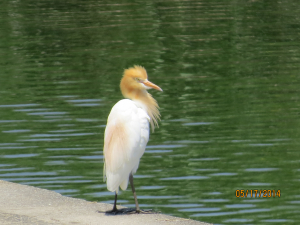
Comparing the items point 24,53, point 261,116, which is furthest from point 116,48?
point 261,116

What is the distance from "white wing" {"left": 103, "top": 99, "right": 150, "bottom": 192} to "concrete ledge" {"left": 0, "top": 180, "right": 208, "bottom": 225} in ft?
1.10

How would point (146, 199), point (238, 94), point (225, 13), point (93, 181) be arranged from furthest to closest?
point (225, 13) < point (238, 94) < point (93, 181) < point (146, 199)

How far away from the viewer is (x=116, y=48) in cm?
1836

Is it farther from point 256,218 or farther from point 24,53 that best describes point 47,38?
point 256,218

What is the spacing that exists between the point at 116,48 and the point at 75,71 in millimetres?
2696

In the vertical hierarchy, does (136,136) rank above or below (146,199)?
above

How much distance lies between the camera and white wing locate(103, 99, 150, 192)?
646 centimetres
